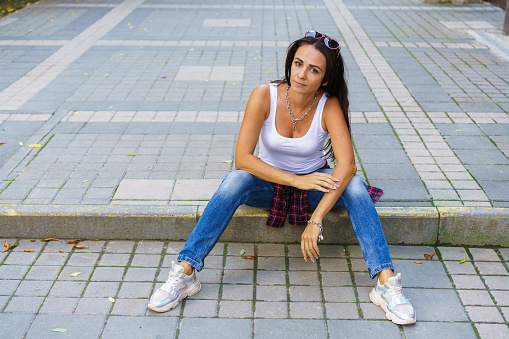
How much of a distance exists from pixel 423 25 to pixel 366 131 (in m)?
5.85

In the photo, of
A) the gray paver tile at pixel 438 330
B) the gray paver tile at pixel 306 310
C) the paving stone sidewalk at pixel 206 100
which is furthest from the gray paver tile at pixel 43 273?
the gray paver tile at pixel 438 330

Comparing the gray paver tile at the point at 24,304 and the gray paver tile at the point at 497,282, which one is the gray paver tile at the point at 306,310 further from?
the gray paver tile at the point at 24,304

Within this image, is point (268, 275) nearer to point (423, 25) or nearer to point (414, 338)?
point (414, 338)

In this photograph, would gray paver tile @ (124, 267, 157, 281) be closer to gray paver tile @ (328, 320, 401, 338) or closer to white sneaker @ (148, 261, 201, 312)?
white sneaker @ (148, 261, 201, 312)

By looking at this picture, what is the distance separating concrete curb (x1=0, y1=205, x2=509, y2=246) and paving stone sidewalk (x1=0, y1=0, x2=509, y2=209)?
0.17 meters

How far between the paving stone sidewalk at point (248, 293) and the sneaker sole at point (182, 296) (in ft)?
0.11

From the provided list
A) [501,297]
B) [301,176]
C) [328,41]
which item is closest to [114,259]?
[301,176]

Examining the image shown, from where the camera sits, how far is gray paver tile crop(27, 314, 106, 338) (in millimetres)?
2955

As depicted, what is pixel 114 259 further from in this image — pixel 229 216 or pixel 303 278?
pixel 303 278

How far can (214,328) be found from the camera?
3010 millimetres

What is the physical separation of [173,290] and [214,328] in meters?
0.33

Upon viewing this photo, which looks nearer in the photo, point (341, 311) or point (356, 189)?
point (341, 311)

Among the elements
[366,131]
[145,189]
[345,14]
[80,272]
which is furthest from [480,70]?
[80,272]

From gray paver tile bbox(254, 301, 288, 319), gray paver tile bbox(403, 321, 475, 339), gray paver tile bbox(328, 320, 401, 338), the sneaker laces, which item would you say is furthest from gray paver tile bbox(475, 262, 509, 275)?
the sneaker laces
